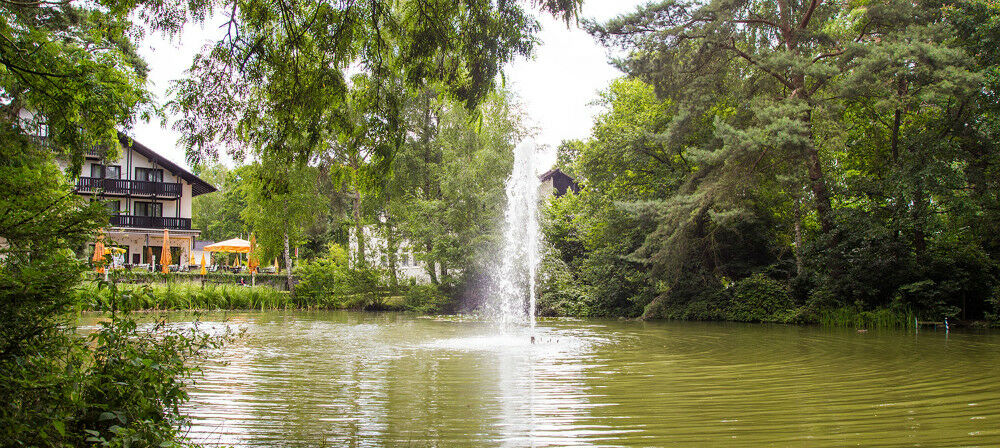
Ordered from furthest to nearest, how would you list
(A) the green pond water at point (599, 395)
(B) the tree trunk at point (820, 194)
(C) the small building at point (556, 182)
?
(C) the small building at point (556, 182) < (B) the tree trunk at point (820, 194) < (A) the green pond water at point (599, 395)

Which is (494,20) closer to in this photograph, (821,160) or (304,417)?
(304,417)

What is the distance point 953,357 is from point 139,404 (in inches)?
457

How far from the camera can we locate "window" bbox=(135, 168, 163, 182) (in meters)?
42.4

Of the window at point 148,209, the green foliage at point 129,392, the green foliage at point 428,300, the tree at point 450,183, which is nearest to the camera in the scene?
the green foliage at point 129,392

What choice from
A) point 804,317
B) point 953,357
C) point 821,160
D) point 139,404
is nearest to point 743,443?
point 139,404

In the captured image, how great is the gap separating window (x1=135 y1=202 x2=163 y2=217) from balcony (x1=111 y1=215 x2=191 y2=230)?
1075mm

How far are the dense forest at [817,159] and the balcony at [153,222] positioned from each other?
29.9 metres

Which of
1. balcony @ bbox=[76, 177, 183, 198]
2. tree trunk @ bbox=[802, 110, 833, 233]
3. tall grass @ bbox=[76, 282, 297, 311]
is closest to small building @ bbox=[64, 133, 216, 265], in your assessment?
balcony @ bbox=[76, 177, 183, 198]

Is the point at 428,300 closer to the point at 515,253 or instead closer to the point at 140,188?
the point at 515,253

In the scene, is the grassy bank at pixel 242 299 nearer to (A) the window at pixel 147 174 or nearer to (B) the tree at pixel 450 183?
(B) the tree at pixel 450 183

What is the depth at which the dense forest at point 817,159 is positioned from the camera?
58.5 ft

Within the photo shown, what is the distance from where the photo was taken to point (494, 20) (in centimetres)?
696

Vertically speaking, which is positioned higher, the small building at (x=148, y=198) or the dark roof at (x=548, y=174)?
the dark roof at (x=548, y=174)

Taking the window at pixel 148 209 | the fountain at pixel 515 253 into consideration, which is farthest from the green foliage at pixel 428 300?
the window at pixel 148 209
